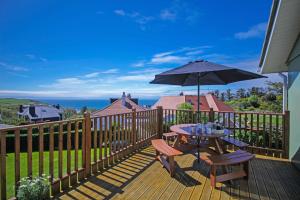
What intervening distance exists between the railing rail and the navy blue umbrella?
3.12 feet

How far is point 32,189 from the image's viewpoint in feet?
7.88

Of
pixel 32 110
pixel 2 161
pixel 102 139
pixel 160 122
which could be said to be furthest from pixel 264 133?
pixel 32 110

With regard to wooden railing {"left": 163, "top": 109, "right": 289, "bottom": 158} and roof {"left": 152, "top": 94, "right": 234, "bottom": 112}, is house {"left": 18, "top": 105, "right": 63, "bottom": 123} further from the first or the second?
wooden railing {"left": 163, "top": 109, "right": 289, "bottom": 158}

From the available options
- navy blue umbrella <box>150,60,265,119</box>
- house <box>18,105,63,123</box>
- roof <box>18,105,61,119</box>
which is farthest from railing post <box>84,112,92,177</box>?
roof <box>18,105,61,119</box>

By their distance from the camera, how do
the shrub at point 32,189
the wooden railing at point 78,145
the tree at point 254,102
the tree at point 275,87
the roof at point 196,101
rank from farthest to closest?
the roof at point 196,101 → the tree at point 254,102 → the tree at point 275,87 → the wooden railing at point 78,145 → the shrub at point 32,189

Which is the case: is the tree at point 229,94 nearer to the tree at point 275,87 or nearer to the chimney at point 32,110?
the tree at point 275,87

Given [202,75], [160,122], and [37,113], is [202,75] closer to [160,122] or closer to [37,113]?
[160,122]

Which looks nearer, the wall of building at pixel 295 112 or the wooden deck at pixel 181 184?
the wooden deck at pixel 181 184

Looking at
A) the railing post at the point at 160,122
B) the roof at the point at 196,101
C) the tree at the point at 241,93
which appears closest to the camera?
the railing post at the point at 160,122

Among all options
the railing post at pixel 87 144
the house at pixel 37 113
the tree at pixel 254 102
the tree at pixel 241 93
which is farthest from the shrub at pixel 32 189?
the house at pixel 37 113

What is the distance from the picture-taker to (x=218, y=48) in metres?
16.9

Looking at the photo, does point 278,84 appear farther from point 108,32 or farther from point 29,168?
point 29,168

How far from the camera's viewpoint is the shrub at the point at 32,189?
7.76ft

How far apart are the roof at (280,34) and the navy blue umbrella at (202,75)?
3.69ft
